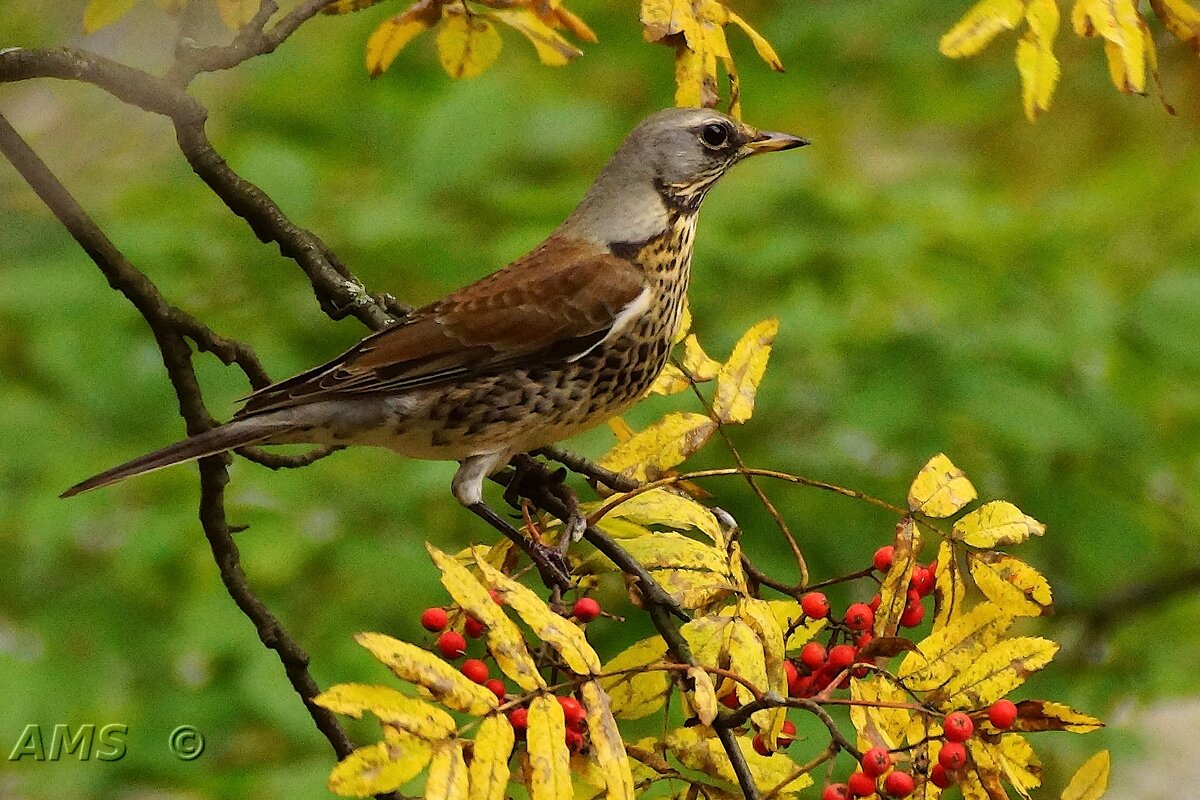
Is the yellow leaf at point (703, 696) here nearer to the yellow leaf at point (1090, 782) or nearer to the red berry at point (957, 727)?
the red berry at point (957, 727)

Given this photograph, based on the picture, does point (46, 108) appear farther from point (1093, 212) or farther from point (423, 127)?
point (1093, 212)

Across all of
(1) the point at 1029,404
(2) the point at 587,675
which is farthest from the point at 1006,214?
(2) the point at 587,675

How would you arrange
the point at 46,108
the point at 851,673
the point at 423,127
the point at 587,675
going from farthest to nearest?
the point at 46,108
the point at 423,127
the point at 851,673
the point at 587,675

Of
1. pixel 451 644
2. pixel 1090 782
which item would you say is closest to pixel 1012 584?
pixel 1090 782

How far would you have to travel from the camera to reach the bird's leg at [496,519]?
2.51m

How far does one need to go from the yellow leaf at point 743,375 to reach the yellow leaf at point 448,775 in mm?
1013

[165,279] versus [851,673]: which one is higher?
[851,673]

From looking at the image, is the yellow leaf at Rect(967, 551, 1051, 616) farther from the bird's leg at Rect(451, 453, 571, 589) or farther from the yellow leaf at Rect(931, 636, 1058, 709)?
the bird's leg at Rect(451, 453, 571, 589)

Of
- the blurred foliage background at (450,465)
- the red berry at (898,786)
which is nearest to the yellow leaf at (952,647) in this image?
the red berry at (898,786)

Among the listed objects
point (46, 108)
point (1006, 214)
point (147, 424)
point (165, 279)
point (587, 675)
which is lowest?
point (46, 108)

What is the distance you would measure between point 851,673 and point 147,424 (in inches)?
103

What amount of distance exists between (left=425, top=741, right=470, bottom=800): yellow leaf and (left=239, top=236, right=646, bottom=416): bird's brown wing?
1.54 m

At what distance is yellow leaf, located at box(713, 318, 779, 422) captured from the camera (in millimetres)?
2768

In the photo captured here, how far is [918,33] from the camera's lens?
5570 mm
